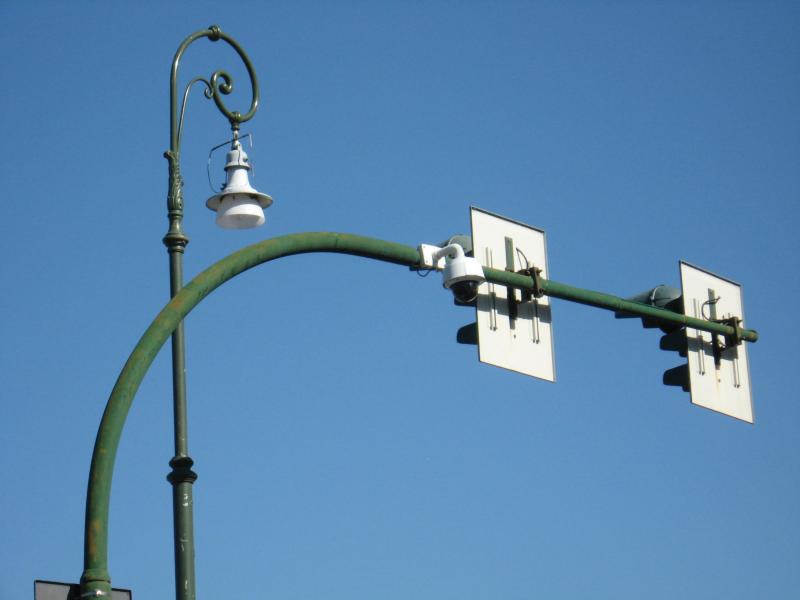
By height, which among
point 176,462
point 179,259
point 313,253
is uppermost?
point 179,259

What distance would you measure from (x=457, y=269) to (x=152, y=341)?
2.66m

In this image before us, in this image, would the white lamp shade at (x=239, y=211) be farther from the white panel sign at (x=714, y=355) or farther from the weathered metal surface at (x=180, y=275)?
the white panel sign at (x=714, y=355)

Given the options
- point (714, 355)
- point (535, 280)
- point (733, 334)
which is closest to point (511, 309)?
point (535, 280)

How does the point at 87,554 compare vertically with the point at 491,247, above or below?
below

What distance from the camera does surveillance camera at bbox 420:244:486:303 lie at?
9.69 metres

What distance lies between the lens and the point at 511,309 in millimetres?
10633

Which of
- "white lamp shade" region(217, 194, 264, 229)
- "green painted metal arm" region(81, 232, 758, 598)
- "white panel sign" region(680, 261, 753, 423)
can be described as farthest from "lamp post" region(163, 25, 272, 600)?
"white panel sign" region(680, 261, 753, 423)

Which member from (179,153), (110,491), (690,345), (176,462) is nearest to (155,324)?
(110,491)

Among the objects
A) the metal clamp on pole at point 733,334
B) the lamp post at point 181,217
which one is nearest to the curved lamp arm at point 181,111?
the lamp post at point 181,217

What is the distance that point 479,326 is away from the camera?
1026cm

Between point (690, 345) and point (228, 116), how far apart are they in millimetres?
4281

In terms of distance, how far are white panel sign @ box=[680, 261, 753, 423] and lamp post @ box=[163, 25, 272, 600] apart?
3841 millimetres

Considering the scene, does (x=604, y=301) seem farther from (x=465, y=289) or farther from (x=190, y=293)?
(x=190, y=293)

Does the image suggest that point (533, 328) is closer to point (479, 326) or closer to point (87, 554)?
point (479, 326)
